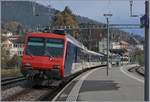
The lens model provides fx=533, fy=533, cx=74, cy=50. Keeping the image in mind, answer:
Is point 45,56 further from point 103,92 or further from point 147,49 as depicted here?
point 147,49

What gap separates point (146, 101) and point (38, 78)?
1583 centimetres

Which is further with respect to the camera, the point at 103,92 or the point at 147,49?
the point at 103,92

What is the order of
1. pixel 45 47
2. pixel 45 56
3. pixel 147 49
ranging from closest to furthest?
1. pixel 147 49
2. pixel 45 56
3. pixel 45 47

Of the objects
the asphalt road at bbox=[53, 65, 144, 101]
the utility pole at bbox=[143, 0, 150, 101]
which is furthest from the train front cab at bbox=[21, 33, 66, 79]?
the utility pole at bbox=[143, 0, 150, 101]

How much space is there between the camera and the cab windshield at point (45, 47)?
2778 cm

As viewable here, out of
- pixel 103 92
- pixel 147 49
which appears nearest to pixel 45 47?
pixel 103 92

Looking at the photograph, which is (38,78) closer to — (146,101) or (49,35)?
(49,35)

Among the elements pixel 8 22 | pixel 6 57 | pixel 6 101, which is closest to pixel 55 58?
pixel 6 101

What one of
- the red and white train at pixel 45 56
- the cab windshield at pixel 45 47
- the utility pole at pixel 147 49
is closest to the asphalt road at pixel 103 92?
the red and white train at pixel 45 56

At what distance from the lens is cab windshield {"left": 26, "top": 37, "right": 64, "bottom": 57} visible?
91.1ft

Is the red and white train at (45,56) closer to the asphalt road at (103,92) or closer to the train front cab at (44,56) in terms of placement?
the train front cab at (44,56)

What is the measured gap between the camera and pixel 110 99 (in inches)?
698

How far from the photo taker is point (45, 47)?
27.9 metres

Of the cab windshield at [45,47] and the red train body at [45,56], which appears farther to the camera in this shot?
the cab windshield at [45,47]
